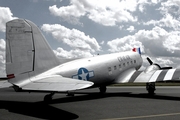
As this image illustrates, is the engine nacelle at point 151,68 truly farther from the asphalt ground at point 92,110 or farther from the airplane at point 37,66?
the asphalt ground at point 92,110

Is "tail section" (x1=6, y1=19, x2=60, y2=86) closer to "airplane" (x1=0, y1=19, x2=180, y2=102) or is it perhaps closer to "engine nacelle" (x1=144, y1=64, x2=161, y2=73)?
"airplane" (x1=0, y1=19, x2=180, y2=102)

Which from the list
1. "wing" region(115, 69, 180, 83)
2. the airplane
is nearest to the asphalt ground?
the airplane

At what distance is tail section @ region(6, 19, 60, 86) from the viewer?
1157 cm

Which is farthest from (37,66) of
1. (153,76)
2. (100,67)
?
(153,76)

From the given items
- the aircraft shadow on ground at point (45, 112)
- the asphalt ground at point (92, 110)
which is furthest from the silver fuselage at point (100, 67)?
the aircraft shadow on ground at point (45, 112)

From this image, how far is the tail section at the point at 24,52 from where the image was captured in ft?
38.0

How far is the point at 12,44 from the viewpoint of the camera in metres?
11.8

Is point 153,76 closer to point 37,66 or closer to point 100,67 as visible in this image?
point 100,67

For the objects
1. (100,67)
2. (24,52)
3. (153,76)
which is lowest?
(153,76)

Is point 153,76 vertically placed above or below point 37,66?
below

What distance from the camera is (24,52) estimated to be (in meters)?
12.0

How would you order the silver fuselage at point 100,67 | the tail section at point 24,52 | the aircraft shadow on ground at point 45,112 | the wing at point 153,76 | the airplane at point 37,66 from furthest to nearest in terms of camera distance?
the wing at point 153,76, the silver fuselage at point 100,67, the tail section at point 24,52, the airplane at point 37,66, the aircraft shadow on ground at point 45,112

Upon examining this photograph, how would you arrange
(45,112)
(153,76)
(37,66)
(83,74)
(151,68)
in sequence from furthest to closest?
(151,68) → (153,76) → (83,74) → (37,66) → (45,112)

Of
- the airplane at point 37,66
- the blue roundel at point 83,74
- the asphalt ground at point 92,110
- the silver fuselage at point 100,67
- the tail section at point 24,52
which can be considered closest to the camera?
the asphalt ground at point 92,110
